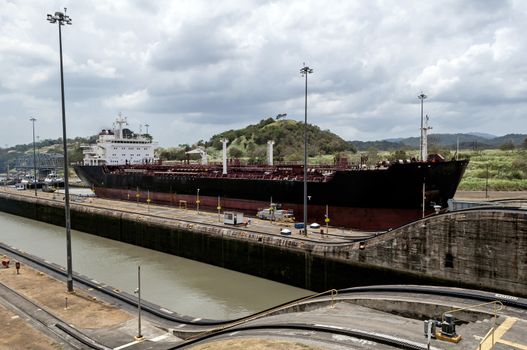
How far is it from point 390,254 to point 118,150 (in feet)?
209

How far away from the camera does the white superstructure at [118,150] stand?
2808 inches

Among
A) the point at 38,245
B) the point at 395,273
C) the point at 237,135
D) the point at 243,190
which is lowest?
the point at 38,245

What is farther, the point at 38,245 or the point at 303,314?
the point at 38,245

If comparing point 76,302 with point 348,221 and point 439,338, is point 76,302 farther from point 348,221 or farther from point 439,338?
point 348,221

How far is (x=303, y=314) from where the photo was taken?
49.3ft

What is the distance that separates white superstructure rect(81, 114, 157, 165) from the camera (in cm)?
7131

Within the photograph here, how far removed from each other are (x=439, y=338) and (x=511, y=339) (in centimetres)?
191

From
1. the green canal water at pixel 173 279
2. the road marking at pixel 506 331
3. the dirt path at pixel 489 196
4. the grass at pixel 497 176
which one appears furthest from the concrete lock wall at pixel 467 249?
the grass at pixel 497 176

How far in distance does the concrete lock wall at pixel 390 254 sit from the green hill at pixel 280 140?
3731 inches

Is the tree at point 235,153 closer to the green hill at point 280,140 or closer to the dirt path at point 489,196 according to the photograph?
the green hill at point 280,140

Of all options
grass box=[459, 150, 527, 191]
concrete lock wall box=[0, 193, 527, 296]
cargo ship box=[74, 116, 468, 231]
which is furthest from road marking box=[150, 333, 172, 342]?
grass box=[459, 150, 527, 191]

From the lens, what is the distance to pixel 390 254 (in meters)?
19.5

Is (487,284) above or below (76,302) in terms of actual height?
above

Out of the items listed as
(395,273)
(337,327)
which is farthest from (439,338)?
(395,273)
